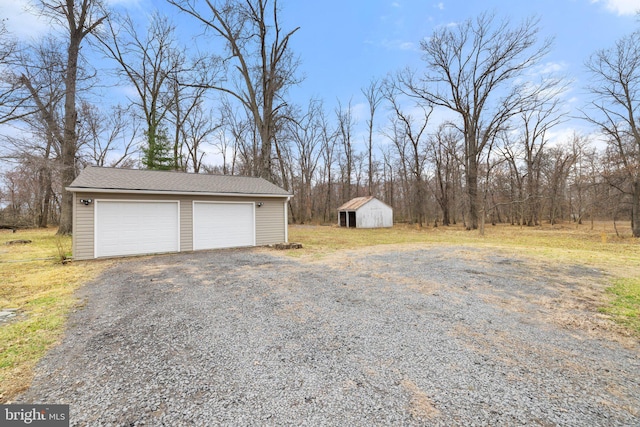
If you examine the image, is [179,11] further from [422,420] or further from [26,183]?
[422,420]

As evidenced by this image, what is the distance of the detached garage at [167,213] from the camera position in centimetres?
746

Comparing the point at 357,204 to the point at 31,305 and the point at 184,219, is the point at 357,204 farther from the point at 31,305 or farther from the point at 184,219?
the point at 31,305

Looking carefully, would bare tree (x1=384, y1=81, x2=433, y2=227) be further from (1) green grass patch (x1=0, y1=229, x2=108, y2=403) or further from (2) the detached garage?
(1) green grass patch (x1=0, y1=229, x2=108, y2=403)

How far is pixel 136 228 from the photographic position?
808cm

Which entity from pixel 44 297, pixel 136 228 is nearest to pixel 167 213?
pixel 136 228

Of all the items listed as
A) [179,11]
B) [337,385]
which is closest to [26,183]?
[179,11]

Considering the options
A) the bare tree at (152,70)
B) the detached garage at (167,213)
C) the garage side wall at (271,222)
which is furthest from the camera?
the bare tree at (152,70)

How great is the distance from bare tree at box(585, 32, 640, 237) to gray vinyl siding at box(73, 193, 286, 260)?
15.8 m

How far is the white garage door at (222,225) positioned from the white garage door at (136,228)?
672mm

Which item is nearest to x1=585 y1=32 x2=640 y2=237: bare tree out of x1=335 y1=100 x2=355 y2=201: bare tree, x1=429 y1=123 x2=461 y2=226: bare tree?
x1=429 y1=123 x2=461 y2=226: bare tree

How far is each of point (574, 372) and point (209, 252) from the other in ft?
28.6

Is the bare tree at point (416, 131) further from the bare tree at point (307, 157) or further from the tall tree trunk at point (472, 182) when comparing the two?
the bare tree at point (307, 157)

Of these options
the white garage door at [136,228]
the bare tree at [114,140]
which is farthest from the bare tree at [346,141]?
the white garage door at [136,228]

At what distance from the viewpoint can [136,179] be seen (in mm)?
8727
